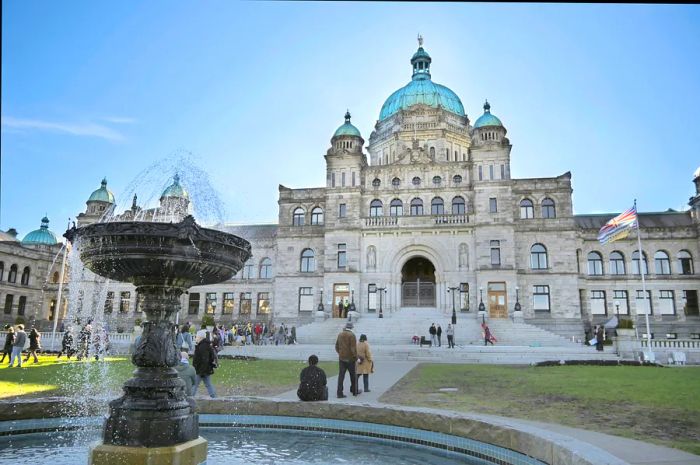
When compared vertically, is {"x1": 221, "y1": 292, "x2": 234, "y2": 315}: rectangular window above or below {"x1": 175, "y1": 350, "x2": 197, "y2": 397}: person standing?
above

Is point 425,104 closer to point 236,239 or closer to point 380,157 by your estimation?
point 380,157

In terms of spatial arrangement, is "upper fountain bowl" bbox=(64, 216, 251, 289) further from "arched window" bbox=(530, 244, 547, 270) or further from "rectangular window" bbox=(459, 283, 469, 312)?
"arched window" bbox=(530, 244, 547, 270)

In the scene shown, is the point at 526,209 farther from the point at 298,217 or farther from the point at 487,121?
the point at 298,217

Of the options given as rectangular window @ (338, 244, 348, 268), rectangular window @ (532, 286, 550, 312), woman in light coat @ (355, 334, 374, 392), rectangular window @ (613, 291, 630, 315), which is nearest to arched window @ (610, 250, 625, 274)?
rectangular window @ (613, 291, 630, 315)

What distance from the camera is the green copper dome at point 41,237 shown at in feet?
201

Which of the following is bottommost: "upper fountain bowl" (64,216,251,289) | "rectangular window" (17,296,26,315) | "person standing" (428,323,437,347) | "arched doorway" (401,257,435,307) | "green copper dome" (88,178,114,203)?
"person standing" (428,323,437,347)

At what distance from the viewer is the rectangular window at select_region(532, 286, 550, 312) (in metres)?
42.1

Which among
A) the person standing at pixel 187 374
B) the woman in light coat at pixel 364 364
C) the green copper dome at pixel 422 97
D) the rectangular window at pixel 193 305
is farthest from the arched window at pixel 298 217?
the person standing at pixel 187 374

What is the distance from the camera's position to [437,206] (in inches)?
1740

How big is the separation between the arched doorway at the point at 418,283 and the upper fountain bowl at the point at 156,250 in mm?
36148

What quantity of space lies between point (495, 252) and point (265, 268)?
75.5 feet

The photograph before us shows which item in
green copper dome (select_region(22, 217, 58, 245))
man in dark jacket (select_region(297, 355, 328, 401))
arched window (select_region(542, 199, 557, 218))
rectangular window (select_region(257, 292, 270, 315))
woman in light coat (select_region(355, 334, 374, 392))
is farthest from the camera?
green copper dome (select_region(22, 217, 58, 245))

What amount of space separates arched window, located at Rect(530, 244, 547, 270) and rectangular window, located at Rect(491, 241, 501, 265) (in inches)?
150

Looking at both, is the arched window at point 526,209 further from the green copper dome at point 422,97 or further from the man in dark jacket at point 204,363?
the man in dark jacket at point 204,363
